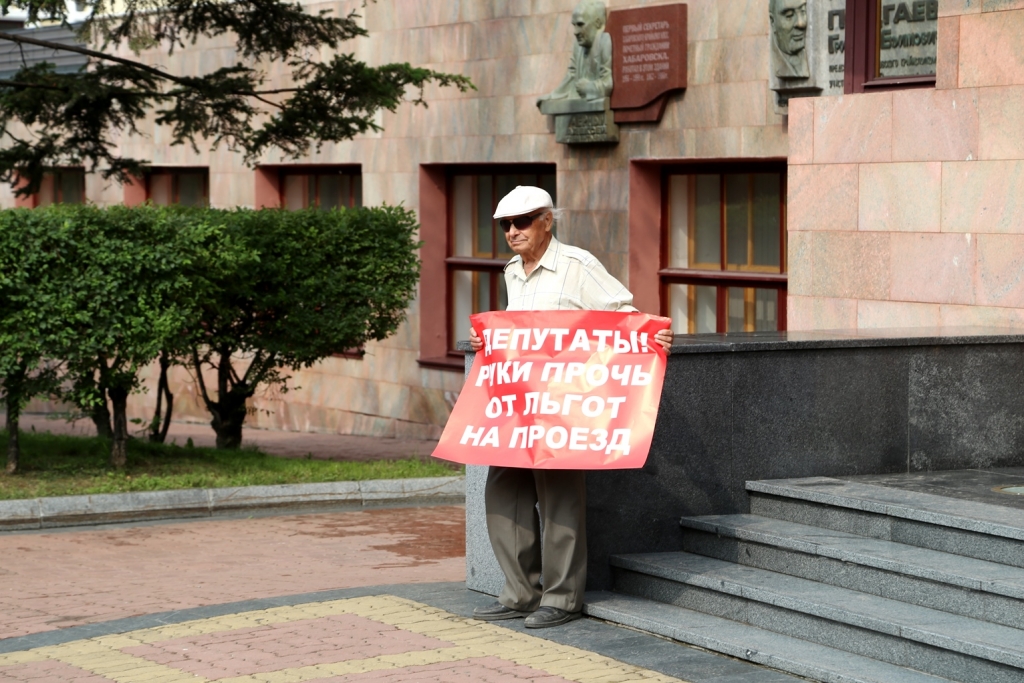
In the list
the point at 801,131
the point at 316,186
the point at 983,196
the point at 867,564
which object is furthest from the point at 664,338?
the point at 316,186

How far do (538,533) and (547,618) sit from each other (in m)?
0.46

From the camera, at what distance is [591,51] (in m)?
16.4

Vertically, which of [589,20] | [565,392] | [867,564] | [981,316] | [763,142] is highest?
[589,20]

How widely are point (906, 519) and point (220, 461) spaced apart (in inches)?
310

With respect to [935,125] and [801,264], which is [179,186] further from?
[935,125]

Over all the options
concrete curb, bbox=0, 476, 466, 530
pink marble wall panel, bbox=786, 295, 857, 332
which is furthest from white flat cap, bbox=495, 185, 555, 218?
concrete curb, bbox=0, 476, 466, 530

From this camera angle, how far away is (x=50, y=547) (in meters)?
10.7

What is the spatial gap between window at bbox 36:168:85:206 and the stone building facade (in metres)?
1.39

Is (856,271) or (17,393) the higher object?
(856,271)

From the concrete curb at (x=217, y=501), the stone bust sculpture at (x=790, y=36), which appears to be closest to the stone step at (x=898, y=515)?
the concrete curb at (x=217, y=501)

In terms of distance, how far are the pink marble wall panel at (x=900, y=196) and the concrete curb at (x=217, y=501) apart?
403 cm

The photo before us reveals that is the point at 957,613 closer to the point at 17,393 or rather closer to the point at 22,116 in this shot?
the point at 17,393

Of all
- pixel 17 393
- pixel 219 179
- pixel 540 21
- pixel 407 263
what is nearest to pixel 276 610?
pixel 17 393

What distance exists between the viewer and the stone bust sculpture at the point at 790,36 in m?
13.6
